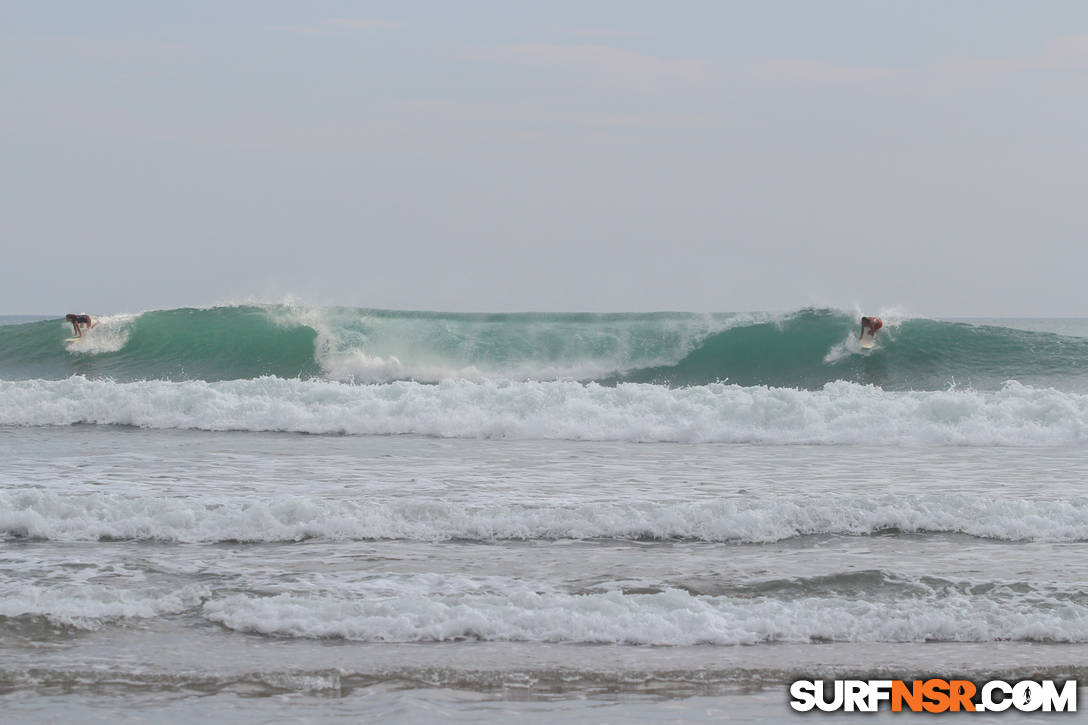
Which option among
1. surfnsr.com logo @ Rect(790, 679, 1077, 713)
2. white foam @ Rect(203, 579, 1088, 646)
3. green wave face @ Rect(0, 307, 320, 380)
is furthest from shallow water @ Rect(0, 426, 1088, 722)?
green wave face @ Rect(0, 307, 320, 380)

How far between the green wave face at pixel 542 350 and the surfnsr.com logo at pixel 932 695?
1345cm

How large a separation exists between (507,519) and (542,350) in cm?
1304

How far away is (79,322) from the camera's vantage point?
20.1 meters

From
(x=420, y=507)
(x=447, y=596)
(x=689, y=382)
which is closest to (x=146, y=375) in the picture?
(x=689, y=382)

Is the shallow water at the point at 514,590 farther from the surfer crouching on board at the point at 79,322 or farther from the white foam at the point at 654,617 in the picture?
the surfer crouching on board at the point at 79,322

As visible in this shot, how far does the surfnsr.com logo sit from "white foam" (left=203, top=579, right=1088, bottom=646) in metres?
0.56

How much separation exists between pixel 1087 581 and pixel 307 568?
4.59 meters

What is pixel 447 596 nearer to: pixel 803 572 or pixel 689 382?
pixel 803 572

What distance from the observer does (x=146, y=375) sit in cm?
1762

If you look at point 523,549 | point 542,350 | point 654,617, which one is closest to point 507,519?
point 523,549

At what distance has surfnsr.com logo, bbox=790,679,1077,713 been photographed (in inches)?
151

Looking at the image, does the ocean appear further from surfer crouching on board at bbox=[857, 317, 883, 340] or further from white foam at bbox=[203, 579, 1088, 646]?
surfer crouching on board at bbox=[857, 317, 883, 340]

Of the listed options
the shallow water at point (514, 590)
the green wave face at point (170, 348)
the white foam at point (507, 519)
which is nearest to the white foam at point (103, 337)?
the green wave face at point (170, 348)

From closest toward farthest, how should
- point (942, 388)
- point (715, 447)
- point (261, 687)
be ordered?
point (261, 687) < point (715, 447) < point (942, 388)
